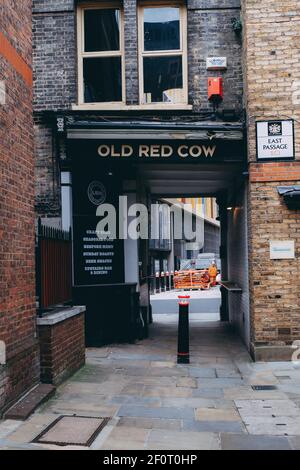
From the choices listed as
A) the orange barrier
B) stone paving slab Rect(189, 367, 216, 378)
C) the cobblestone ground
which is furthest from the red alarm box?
the orange barrier

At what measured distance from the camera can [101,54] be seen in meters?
11.3

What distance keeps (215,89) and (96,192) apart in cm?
311

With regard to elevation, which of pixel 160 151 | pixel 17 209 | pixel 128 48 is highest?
pixel 128 48

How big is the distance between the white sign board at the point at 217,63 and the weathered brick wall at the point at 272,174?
114cm

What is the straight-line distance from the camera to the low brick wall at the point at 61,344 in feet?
24.0

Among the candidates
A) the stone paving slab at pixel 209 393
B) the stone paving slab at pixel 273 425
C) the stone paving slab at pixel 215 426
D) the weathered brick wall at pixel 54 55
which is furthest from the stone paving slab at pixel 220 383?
the weathered brick wall at pixel 54 55

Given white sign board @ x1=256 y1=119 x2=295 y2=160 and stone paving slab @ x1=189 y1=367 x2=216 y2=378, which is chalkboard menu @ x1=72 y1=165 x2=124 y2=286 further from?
white sign board @ x1=256 y1=119 x2=295 y2=160

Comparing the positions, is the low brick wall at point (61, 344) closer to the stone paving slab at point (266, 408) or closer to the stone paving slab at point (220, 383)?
the stone paving slab at point (220, 383)

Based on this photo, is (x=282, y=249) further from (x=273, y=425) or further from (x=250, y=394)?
(x=273, y=425)

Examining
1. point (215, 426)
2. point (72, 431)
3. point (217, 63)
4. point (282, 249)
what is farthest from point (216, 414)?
point (217, 63)

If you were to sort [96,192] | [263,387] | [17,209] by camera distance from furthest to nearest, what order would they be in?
[96,192] → [263,387] → [17,209]

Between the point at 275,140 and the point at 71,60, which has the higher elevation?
the point at 71,60

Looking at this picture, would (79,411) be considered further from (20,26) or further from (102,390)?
(20,26)

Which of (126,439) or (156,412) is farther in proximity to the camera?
(156,412)
